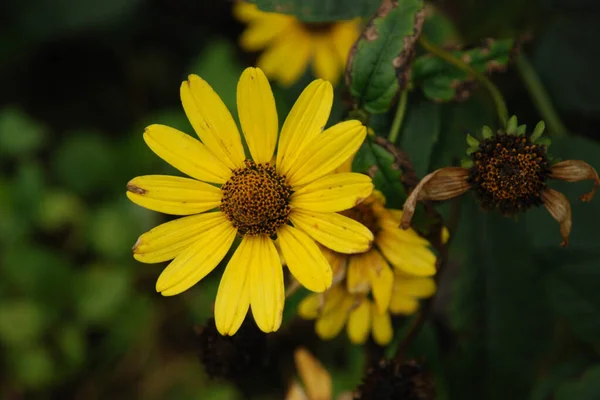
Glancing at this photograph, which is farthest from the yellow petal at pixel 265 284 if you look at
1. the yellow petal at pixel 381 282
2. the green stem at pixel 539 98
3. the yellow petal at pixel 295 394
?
the green stem at pixel 539 98

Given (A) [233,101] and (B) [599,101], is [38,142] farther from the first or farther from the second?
(B) [599,101]

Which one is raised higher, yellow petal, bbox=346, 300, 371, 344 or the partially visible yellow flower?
yellow petal, bbox=346, 300, 371, 344

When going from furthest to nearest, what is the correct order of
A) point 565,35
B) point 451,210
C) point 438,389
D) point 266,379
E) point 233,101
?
point 266,379, point 233,101, point 565,35, point 438,389, point 451,210

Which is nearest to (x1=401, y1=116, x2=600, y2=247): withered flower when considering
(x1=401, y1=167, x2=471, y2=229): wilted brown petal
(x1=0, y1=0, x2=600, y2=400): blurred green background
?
(x1=401, y1=167, x2=471, y2=229): wilted brown petal

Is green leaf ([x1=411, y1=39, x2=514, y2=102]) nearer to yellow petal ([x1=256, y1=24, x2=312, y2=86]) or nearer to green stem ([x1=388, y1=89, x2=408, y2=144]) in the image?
green stem ([x1=388, y1=89, x2=408, y2=144])

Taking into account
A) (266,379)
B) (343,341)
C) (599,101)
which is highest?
(599,101)

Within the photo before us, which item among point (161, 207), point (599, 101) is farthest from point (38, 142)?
point (599, 101)
